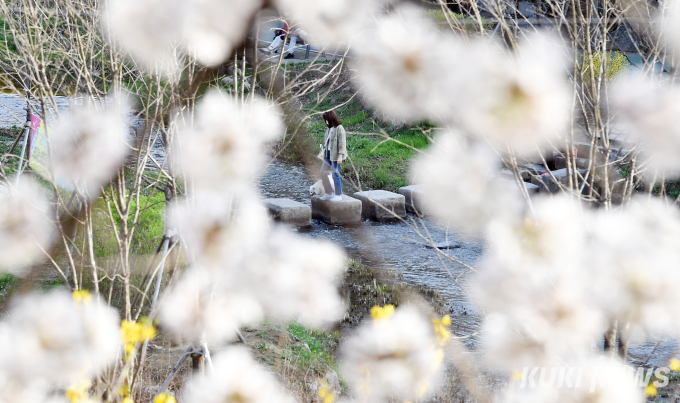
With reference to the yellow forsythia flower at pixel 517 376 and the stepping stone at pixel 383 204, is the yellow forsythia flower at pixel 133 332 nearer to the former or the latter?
the yellow forsythia flower at pixel 517 376

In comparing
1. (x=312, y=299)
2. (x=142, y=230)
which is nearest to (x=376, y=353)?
(x=312, y=299)

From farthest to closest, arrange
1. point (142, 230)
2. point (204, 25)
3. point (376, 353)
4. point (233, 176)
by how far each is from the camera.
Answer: point (142, 230) < point (376, 353) < point (233, 176) < point (204, 25)

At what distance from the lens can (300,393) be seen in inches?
115

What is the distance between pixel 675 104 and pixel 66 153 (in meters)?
1.00

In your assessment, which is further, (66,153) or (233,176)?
(66,153)

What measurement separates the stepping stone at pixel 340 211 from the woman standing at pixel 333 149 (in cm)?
9

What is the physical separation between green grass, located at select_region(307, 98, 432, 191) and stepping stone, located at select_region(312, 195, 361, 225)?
0.65m

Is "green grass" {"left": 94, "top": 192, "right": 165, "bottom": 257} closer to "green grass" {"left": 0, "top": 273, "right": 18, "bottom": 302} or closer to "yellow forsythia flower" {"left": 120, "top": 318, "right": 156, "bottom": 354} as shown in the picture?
"green grass" {"left": 0, "top": 273, "right": 18, "bottom": 302}

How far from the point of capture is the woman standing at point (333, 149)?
22.1 feet

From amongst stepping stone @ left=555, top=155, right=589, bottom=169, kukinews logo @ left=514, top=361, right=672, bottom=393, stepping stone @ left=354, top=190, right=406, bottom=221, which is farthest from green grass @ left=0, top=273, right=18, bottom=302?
stepping stone @ left=555, top=155, right=589, bottom=169

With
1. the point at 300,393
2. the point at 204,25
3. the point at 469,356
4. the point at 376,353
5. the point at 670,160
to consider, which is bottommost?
the point at 469,356

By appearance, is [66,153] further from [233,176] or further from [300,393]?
[300,393]

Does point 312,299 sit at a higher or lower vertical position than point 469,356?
higher

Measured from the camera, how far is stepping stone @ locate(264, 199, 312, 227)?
7.00 m
